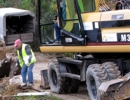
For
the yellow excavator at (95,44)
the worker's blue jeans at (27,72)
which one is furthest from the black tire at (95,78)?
the worker's blue jeans at (27,72)

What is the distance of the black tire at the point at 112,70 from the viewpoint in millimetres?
8867

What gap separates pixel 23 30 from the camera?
25953 mm

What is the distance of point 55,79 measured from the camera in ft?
39.7

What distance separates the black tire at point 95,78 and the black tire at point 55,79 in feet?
6.58

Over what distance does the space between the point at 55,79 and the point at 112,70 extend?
11.4ft

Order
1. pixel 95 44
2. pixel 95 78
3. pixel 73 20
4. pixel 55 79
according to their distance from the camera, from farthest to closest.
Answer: pixel 55 79
pixel 73 20
pixel 95 44
pixel 95 78

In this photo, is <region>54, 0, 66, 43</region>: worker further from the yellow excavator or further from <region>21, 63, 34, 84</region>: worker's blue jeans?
<region>21, 63, 34, 84</region>: worker's blue jeans

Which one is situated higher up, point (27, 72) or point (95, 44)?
point (95, 44)

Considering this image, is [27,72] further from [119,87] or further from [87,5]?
[119,87]

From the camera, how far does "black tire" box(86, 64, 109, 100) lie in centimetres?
899

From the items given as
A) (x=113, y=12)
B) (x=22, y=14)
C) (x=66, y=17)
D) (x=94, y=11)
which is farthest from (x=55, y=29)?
(x=22, y=14)

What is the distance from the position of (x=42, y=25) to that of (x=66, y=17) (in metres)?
1.41

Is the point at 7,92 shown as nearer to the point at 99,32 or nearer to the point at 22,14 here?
the point at 99,32

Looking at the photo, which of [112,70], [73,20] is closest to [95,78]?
[112,70]
